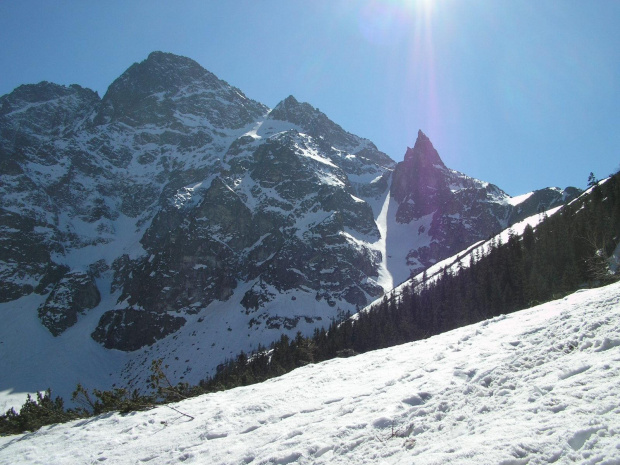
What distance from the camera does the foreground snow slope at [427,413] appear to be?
6.70 meters

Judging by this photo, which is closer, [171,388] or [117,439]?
[117,439]

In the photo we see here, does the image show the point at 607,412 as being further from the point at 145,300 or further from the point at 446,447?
the point at 145,300

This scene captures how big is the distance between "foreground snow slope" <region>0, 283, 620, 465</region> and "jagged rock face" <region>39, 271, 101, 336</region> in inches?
7347

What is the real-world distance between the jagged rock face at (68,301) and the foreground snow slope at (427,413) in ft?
612

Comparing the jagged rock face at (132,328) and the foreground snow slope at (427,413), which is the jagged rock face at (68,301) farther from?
the foreground snow slope at (427,413)

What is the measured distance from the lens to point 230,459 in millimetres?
10070

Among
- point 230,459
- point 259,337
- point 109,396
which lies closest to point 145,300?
point 259,337

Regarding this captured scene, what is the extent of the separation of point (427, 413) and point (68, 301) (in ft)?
686

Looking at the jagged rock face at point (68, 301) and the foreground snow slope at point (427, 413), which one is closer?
the foreground snow slope at point (427, 413)

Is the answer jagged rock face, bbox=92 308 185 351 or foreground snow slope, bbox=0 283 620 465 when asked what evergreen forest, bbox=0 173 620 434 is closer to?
foreground snow slope, bbox=0 283 620 465

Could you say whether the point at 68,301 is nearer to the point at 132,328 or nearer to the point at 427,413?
the point at 132,328

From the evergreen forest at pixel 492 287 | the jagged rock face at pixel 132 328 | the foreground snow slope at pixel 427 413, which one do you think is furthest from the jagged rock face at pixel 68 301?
the foreground snow slope at pixel 427 413

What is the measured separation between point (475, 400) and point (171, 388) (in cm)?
1441

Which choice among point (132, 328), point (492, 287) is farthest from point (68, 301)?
point (492, 287)
